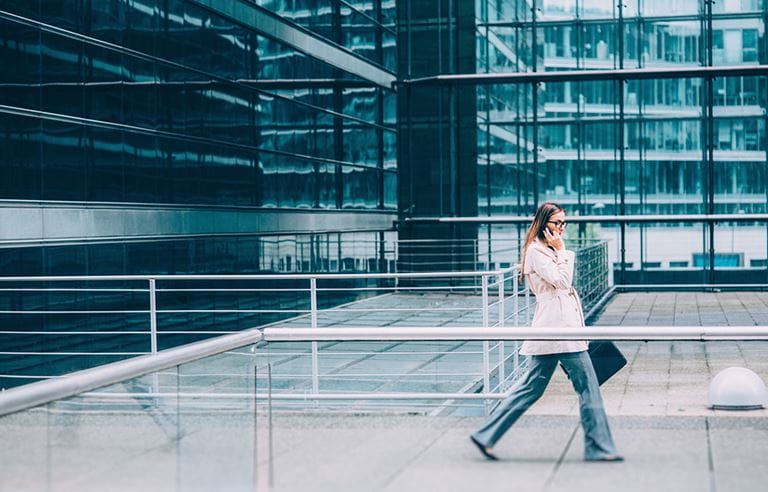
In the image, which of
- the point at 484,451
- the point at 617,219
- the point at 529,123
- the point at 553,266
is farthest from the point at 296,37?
the point at 484,451

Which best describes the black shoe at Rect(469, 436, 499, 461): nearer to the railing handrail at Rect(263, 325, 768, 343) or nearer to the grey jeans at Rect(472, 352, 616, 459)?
the grey jeans at Rect(472, 352, 616, 459)

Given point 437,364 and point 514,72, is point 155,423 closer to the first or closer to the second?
point 437,364

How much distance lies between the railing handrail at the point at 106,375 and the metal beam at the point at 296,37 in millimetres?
12681

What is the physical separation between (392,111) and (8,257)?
16.4 metres

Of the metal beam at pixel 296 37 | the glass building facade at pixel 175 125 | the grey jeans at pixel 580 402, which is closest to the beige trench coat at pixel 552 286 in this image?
the grey jeans at pixel 580 402

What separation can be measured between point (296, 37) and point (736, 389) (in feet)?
56.4

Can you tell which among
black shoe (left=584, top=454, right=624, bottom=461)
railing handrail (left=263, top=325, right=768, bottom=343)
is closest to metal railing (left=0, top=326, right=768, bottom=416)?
railing handrail (left=263, top=325, right=768, bottom=343)

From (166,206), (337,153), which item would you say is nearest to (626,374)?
(166,206)

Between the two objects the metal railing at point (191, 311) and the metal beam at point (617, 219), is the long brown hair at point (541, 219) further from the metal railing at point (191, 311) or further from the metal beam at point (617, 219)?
the metal beam at point (617, 219)

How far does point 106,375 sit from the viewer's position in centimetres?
480

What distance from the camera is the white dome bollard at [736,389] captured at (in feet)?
21.3

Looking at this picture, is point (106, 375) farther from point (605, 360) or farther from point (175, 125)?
point (175, 125)

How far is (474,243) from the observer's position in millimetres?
28266

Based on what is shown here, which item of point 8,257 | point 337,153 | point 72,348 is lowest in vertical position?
point 72,348
